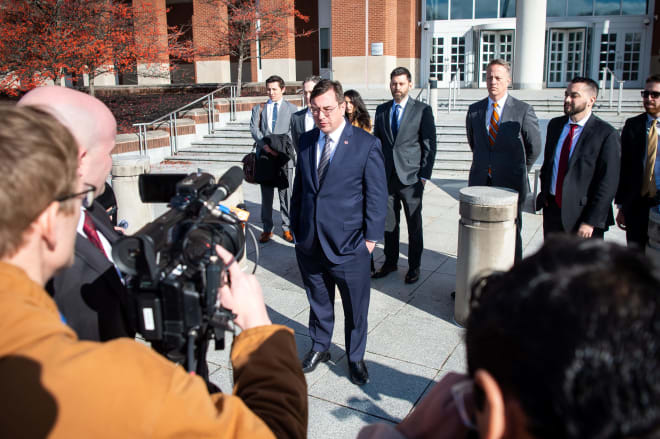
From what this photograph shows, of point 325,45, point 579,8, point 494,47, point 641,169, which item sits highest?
point 579,8

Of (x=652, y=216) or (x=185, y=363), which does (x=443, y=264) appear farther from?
(x=185, y=363)

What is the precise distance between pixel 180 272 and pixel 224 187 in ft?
1.07

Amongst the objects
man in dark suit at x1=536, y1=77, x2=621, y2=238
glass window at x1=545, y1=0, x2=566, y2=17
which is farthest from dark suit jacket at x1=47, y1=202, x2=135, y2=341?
glass window at x1=545, y1=0, x2=566, y2=17

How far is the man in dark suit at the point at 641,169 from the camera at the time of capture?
4578 mm

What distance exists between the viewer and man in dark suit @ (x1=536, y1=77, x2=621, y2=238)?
167 inches

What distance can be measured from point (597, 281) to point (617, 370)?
0.41 feet

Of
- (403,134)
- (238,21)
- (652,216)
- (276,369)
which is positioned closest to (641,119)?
(652,216)

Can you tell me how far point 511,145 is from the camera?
498 cm

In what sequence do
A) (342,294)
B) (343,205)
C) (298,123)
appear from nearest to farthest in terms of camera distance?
(343,205), (342,294), (298,123)

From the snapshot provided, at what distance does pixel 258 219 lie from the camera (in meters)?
8.52

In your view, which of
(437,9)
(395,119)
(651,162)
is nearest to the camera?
(651,162)

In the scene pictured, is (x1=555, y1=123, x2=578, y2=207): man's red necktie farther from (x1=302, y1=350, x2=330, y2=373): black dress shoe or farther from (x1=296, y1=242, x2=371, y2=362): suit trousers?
(x1=302, y1=350, x2=330, y2=373): black dress shoe

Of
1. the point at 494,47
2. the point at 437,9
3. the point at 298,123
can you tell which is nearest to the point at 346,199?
the point at 298,123

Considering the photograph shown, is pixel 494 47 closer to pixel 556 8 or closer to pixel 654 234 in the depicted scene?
pixel 556 8
